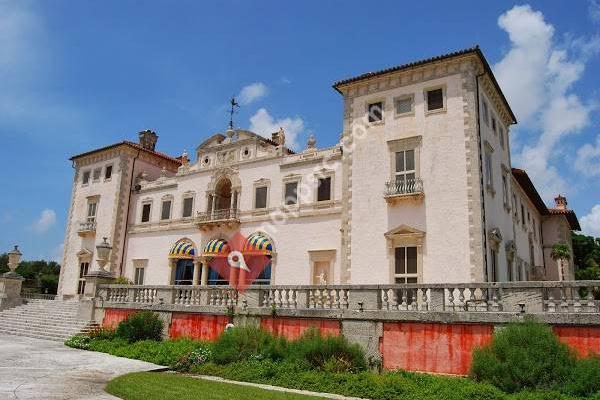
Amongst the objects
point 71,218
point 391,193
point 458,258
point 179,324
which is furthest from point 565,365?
point 71,218

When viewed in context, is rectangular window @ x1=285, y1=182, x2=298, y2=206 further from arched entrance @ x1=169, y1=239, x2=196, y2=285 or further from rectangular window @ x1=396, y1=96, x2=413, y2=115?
arched entrance @ x1=169, y1=239, x2=196, y2=285

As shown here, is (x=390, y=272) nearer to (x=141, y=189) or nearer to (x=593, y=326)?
(x=593, y=326)

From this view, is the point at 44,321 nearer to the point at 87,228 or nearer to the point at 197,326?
the point at 197,326

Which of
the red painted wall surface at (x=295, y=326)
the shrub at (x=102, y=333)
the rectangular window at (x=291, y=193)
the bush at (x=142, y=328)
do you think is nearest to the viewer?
the red painted wall surface at (x=295, y=326)

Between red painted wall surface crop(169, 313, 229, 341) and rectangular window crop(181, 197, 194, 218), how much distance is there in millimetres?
13685

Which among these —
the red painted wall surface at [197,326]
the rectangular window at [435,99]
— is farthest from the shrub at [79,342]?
the rectangular window at [435,99]

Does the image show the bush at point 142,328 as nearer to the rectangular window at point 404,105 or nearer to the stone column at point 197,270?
the stone column at point 197,270

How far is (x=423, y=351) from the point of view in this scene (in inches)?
551

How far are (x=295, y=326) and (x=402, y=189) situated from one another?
8.75m

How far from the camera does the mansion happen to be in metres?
21.5

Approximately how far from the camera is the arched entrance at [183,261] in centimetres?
3177

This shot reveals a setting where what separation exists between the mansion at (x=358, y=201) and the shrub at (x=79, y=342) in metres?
10.1

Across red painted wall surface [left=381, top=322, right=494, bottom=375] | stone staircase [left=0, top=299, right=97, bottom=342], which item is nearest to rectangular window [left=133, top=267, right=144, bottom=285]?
stone staircase [left=0, top=299, right=97, bottom=342]

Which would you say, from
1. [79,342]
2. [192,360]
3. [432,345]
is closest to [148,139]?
[79,342]
